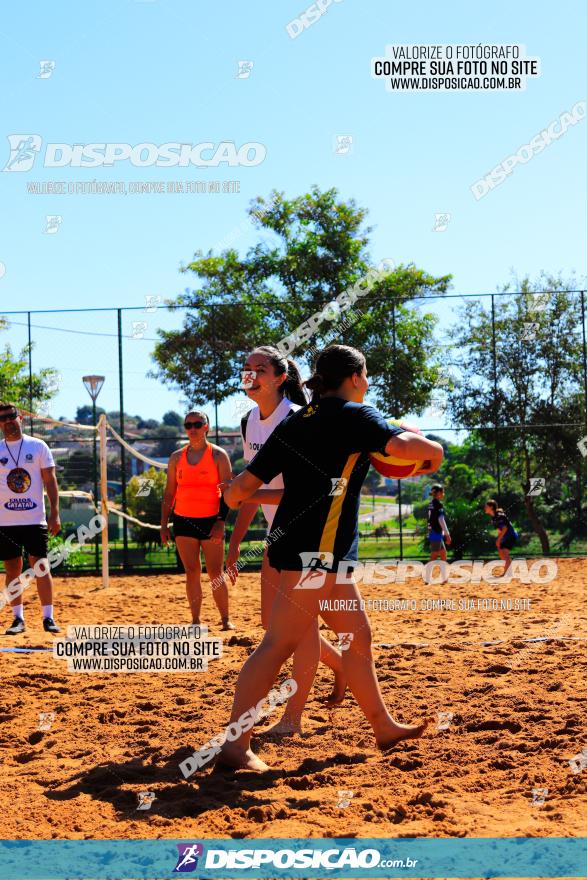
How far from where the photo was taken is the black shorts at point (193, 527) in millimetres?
7812

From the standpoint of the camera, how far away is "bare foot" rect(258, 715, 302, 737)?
14.6 ft

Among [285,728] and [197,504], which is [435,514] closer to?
[197,504]

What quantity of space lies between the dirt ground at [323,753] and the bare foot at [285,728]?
0.08 meters

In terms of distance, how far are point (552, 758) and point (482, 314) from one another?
56.2ft

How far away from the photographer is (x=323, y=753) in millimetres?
4113

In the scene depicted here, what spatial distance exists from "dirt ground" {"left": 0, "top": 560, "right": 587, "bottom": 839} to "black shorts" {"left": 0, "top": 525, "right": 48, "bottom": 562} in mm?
928

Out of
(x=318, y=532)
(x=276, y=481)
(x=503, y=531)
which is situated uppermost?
(x=276, y=481)

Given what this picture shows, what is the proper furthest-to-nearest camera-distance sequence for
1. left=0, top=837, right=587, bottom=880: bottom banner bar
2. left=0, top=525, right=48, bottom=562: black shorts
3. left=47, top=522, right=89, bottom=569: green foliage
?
left=47, top=522, right=89, bottom=569: green foliage
left=0, top=525, right=48, bottom=562: black shorts
left=0, top=837, right=587, bottom=880: bottom banner bar

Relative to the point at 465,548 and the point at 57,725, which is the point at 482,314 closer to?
the point at 465,548

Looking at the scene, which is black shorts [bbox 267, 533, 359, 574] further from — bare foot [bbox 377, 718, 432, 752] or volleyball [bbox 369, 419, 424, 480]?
bare foot [bbox 377, 718, 432, 752]

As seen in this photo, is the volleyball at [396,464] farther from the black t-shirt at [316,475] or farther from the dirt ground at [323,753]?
the dirt ground at [323,753]

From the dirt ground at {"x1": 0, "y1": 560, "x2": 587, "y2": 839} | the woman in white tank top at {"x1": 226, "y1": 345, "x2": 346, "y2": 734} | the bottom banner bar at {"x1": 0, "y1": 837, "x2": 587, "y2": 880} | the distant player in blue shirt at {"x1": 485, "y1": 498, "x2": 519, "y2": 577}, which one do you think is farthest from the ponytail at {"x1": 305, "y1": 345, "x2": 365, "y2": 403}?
the distant player in blue shirt at {"x1": 485, "y1": 498, "x2": 519, "y2": 577}

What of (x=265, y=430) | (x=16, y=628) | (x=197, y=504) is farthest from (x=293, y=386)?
(x=16, y=628)

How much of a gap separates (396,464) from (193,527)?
431 centimetres
